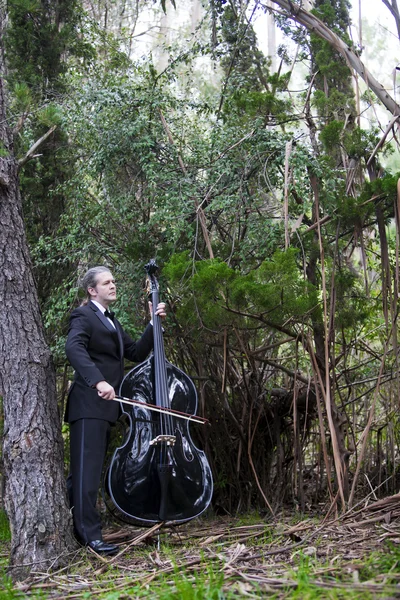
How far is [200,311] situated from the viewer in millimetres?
3283

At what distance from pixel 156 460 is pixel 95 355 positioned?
0.60 meters

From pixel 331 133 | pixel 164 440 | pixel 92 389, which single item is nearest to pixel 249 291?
pixel 164 440

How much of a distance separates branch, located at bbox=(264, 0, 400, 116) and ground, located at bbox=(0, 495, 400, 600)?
1.97 metres

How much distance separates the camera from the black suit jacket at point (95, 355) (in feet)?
10.3

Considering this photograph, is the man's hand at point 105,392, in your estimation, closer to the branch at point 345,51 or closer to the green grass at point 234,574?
the green grass at point 234,574

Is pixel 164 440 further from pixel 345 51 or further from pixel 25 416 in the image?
pixel 345 51

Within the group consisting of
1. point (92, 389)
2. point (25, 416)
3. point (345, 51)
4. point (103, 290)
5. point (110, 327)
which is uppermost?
point (345, 51)

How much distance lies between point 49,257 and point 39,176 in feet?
2.49

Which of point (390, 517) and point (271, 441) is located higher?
point (271, 441)

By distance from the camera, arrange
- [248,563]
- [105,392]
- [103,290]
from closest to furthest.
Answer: [248,563], [105,392], [103,290]

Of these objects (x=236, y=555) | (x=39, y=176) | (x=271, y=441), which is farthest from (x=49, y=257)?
(x=236, y=555)

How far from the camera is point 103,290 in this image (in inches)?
135

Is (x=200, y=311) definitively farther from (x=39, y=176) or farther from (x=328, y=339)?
(x=39, y=176)

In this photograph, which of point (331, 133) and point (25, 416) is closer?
point (25, 416)
